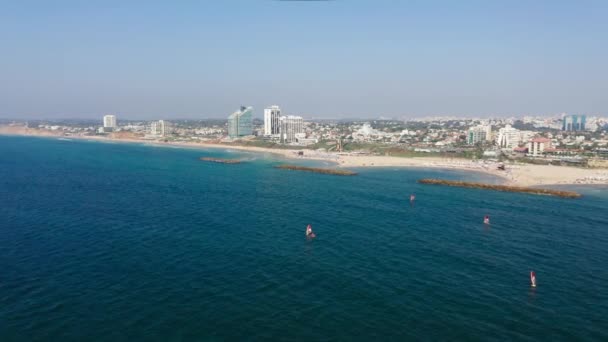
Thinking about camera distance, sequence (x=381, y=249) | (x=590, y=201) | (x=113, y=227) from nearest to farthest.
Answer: (x=381, y=249)
(x=113, y=227)
(x=590, y=201)

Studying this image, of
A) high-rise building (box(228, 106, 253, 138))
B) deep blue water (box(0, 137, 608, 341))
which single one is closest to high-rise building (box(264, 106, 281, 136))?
high-rise building (box(228, 106, 253, 138))

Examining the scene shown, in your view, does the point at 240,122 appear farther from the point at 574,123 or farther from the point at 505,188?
the point at 574,123

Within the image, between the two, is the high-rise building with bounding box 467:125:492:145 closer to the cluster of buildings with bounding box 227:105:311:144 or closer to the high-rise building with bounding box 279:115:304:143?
the cluster of buildings with bounding box 227:105:311:144

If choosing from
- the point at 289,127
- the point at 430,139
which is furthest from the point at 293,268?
the point at 289,127

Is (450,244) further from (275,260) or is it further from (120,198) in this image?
(120,198)

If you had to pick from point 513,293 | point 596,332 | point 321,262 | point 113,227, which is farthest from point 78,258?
point 596,332
